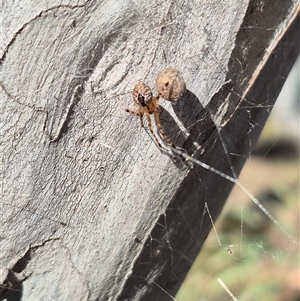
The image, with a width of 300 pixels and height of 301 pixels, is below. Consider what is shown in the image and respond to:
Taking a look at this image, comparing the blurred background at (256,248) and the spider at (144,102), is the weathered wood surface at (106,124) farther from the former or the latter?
the blurred background at (256,248)

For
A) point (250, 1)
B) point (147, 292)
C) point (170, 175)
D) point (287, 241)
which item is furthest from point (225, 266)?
point (250, 1)

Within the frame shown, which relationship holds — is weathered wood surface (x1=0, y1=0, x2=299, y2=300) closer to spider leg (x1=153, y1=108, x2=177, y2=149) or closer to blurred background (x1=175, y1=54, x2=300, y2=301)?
spider leg (x1=153, y1=108, x2=177, y2=149)

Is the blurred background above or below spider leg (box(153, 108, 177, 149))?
below

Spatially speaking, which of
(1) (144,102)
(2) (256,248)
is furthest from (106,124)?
(2) (256,248)

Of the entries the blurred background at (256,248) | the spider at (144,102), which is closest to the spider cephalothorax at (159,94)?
the spider at (144,102)

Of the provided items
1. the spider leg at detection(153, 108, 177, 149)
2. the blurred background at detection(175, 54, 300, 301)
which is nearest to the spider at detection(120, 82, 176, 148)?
the spider leg at detection(153, 108, 177, 149)

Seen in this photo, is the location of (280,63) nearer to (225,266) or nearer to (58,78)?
(58,78)
